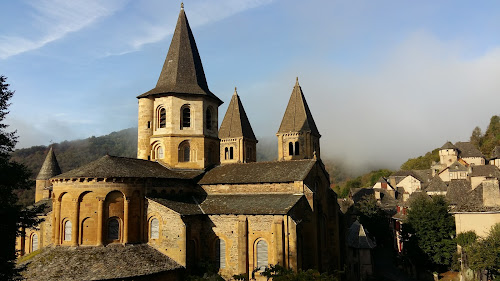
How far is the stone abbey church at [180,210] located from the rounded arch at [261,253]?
0.21 ft

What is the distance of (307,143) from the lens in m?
48.6

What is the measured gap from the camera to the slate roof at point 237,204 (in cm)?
2753

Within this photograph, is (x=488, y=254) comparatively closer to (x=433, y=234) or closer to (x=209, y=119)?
(x=433, y=234)

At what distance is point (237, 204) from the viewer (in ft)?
96.4

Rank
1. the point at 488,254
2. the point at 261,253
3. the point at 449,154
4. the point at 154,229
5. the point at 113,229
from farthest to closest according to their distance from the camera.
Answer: the point at 449,154 → the point at 488,254 → the point at 154,229 → the point at 113,229 → the point at 261,253

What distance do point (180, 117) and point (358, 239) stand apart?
21.6 meters

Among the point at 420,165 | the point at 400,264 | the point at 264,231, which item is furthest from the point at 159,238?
the point at 420,165

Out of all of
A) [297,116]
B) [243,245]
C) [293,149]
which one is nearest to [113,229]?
[243,245]

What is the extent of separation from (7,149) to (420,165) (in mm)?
122495

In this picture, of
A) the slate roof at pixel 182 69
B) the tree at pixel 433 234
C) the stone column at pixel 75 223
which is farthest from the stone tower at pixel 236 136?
the stone column at pixel 75 223

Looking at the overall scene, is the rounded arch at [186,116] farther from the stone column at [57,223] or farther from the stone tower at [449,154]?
the stone tower at [449,154]

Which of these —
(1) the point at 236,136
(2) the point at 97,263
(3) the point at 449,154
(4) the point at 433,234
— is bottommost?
(4) the point at 433,234

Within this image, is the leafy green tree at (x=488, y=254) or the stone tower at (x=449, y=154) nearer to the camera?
the leafy green tree at (x=488, y=254)

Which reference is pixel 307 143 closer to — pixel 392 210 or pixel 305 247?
pixel 305 247
